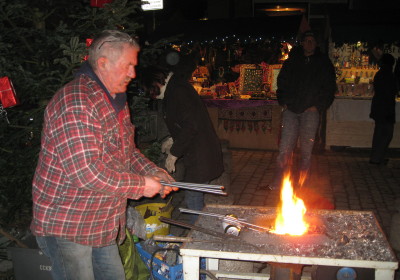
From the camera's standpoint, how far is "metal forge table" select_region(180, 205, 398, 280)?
82.5 inches

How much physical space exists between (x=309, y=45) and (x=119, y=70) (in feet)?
13.7

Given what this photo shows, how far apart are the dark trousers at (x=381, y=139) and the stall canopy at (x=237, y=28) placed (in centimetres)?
288

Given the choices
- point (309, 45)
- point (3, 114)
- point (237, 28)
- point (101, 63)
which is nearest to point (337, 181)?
point (309, 45)

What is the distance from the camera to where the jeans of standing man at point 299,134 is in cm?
561

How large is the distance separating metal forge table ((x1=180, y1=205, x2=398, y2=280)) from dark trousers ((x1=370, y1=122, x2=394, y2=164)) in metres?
5.52

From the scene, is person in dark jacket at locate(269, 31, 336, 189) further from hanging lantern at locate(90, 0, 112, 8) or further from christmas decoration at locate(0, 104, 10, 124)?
christmas decoration at locate(0, 104, 10, 124)

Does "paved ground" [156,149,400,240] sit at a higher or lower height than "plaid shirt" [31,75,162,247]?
lower

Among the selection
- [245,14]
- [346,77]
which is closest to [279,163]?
[346,77]

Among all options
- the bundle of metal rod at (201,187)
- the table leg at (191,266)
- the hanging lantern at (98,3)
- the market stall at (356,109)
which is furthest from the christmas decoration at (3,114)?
the market stall at (356,109)

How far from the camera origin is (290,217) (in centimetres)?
267

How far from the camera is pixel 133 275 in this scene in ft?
10.2

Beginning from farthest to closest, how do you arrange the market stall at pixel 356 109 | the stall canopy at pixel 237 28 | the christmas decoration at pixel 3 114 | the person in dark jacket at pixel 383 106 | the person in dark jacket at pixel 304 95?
1. the stall canopy at pixel 237 28
2. the market stall at pixel 356 109
3. the person in dark jacket at pixel 383 106
4. the person in dark jacket at pixel 304 95
5. the christmas decoration at pixel 3 114

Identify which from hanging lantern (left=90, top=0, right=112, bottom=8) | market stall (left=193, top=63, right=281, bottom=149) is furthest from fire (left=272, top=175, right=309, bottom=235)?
market stall (left=193, top=63, right=281, bottom=149)

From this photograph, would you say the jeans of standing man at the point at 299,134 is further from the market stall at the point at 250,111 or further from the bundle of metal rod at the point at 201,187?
the bundle of metal rod at the point at 201,187
